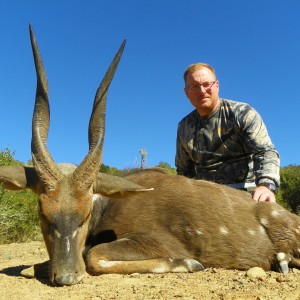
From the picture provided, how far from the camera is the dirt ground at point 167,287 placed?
354 cm

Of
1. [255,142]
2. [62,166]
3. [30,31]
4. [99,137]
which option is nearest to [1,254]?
[62,166]

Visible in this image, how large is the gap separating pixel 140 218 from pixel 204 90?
2.31 metres

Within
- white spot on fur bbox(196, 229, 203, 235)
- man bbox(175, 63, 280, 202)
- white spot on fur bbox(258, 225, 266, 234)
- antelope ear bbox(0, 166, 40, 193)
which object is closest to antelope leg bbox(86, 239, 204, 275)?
white spot on fur bbox(196, 229, 203, 235)

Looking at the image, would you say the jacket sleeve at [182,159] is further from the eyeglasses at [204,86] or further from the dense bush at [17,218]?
the dense bush at [17,218]

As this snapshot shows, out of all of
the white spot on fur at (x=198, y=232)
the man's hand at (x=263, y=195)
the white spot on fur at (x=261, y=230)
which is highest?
the man's hand at (x=263, y=195)

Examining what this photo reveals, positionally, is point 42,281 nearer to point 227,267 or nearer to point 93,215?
point 93,215

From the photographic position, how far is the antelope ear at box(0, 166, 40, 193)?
4633mm

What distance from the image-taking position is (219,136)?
6316 millimetres

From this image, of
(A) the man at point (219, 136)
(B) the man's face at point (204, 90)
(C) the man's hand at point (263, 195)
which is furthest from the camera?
(B) the man's face at point (204, 90)

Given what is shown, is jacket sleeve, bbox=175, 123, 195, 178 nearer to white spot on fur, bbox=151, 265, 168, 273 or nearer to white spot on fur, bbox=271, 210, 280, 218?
white spot on fur, bbox=271, 210, 280, 218

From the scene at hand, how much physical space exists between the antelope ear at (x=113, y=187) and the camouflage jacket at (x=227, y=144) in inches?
65.2

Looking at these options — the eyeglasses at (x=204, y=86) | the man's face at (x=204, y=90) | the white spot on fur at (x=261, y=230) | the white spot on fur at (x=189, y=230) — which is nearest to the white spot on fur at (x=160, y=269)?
the white spot on fur at (x=189, y=230)

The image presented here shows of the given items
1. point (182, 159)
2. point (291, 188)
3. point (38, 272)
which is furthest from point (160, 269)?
point (291, 188)

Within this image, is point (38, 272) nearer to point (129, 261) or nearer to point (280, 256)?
point (129, 261)
